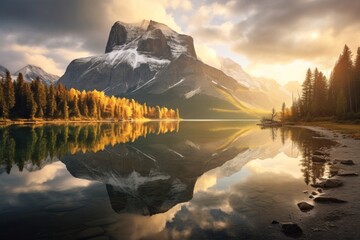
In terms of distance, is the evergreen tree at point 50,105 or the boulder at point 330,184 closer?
the boulder at point 330,184

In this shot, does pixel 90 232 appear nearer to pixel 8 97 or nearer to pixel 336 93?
pixel 336 93

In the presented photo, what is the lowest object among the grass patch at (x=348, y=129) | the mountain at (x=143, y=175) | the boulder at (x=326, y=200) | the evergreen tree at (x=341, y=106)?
the mountain at (x=143, y=175)

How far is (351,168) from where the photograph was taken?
81.5 feet

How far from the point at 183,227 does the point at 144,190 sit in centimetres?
757

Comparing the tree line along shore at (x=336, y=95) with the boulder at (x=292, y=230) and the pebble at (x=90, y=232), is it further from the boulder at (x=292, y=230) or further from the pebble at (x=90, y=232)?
the pebble at (x=90, y=232)

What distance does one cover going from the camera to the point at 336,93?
112 meters

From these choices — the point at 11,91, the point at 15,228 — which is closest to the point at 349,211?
the point at 15,228

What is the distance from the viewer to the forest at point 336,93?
97.3 m

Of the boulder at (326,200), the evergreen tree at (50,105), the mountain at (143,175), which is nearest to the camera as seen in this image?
the boulder at (326,200)

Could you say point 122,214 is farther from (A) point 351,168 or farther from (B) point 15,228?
(A) point 351,168

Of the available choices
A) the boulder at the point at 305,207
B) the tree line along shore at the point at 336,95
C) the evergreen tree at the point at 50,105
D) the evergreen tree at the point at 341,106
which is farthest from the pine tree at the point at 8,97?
the evergreen tree at the point at 341,106

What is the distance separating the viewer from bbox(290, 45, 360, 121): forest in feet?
319

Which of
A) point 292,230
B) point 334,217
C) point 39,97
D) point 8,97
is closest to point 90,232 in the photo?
point 292,230

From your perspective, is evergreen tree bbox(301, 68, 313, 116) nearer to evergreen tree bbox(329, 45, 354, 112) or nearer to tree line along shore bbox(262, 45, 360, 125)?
tree line along shore bbox(262, 45, 360, 125)
